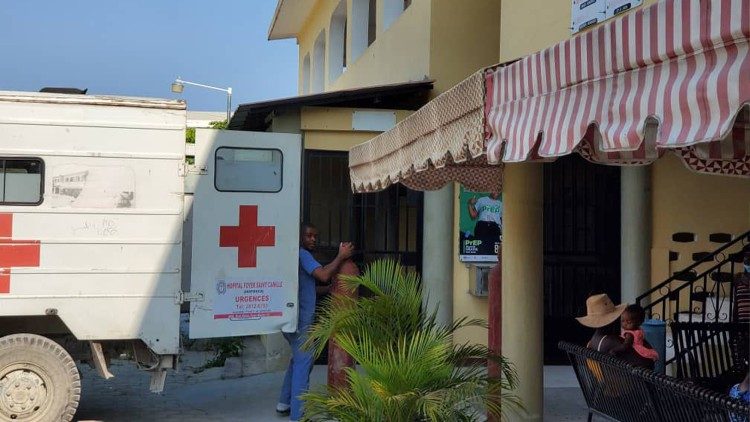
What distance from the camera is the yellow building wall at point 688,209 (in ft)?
28.6

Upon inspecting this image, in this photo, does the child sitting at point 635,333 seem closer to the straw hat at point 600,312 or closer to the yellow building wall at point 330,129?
the straw hat at point 600,312

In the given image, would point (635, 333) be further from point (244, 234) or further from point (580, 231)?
point (580, 231)

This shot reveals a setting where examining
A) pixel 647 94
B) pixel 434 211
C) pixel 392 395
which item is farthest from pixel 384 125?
pixel 647 94

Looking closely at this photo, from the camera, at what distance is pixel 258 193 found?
23.7 feet

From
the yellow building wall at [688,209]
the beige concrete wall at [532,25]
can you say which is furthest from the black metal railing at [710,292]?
the beige concrete wall at [532,25]

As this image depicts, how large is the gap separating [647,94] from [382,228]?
23.9 ft

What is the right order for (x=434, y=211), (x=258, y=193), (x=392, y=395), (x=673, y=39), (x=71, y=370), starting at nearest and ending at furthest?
(x=673, y=39), (x=392, y=395), (x=71, y=370), (x=258, y=193), (x=434, y=211)

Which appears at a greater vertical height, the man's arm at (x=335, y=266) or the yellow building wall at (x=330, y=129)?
the yellow building wall at (x=330, y=129)

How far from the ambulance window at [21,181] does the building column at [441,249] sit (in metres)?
4.49

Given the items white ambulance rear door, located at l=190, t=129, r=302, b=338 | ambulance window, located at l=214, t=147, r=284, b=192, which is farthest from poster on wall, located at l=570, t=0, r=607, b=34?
ambulance window, located at l=214, t=147, r=284, b=192

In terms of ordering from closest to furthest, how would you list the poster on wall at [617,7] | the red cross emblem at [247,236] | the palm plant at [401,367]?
the palm plant at [401,367], the poster on wall at [617,7], the red cross emblem at [247,236]

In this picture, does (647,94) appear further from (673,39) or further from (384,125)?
(384,125)

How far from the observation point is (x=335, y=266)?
7.08 m

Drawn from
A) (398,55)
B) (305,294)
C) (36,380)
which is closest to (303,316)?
(305,294)
